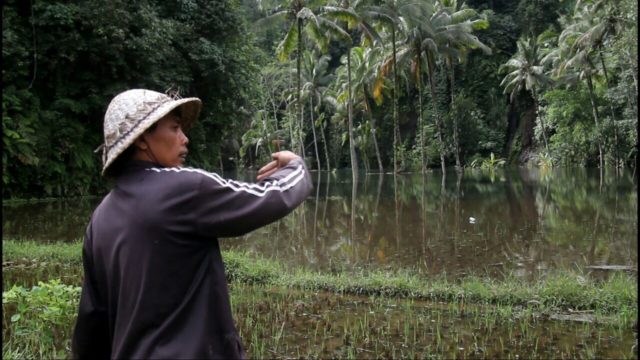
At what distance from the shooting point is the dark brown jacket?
1567 millimetres

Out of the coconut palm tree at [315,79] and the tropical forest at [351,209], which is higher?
the coconut palm tree at [315,79]

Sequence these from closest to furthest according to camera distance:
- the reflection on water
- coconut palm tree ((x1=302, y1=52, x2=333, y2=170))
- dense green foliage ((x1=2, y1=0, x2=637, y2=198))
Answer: the reflection on water
dense green foliage ((x1=2, y1=0, x2=637, y2=198))
coconut palm tree ((x1=302, y1=52, x2=333, y2=170))

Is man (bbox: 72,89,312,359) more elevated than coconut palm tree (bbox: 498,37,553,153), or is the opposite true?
coconut palm tree (bbox: 498,37,553,153)

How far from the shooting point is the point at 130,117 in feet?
5.56

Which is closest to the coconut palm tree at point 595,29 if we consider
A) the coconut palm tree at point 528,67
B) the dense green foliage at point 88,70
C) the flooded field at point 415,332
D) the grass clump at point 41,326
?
the coconut palm tree at point 528,67

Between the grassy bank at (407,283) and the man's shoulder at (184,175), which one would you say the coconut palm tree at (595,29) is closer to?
the grassy bank at (407,283)

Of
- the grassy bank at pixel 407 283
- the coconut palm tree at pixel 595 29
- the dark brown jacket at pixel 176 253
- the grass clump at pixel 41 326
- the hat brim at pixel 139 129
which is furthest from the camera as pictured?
the coconut palm tree at pixel 595 29

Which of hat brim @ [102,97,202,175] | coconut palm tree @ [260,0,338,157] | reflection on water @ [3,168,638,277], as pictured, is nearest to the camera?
hat brim @ [102,97,202,175]

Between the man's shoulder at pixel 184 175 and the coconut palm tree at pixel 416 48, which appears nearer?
the man's shoulder at pixel 184 175

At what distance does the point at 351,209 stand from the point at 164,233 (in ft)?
49.0

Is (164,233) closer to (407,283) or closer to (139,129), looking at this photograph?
(139,129)

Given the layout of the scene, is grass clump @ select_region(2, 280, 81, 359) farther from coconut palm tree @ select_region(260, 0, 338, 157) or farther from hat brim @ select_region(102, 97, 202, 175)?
coconut palm tree @ select_region(260, 0, 338, 157)

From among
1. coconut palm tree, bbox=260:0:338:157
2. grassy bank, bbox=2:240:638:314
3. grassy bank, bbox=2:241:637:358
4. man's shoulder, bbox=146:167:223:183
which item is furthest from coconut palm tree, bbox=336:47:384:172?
man's shoulder, bbox=146:167:223:183

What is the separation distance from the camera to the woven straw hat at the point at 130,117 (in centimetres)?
168
